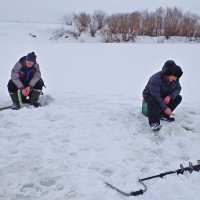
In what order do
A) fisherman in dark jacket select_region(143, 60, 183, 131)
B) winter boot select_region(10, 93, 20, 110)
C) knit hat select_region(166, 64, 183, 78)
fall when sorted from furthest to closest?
winter boot select_region(10, 93, 20, 110)
fisherman in dark jacket select_region(143, 60, 183, 131)
knit hat select_region(166, 64, 183, 78)

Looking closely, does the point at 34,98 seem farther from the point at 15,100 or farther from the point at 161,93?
the point at 161,93

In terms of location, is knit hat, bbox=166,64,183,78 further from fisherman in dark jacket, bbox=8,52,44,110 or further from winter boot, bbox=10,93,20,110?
winter boot, bbox=10,93,20,110

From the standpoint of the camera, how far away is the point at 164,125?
14.7ft

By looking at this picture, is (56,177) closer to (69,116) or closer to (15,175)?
(15,175)

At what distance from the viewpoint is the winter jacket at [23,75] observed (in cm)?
516

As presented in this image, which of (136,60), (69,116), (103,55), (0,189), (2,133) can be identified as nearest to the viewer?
(0,189)

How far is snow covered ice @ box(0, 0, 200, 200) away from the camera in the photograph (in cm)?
308

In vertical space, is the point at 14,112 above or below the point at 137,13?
below

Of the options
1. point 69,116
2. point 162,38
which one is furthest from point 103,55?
point 162,38

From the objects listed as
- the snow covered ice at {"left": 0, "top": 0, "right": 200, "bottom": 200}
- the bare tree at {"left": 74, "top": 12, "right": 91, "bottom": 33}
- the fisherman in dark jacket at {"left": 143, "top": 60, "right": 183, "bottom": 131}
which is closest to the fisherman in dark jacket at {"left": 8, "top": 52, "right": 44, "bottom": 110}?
the snow covered ice at {"left": 0, "top": 0, "right": 200, "bottom": 200}

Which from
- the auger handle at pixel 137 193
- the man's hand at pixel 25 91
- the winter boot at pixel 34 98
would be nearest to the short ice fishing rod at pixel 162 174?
the auger handle at pixel 137 193

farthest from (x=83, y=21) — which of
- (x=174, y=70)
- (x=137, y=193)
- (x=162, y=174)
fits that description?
(x=137, y=193)

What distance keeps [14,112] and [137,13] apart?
1428 centimetres

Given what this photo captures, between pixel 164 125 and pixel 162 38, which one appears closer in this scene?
pixel 164 125
